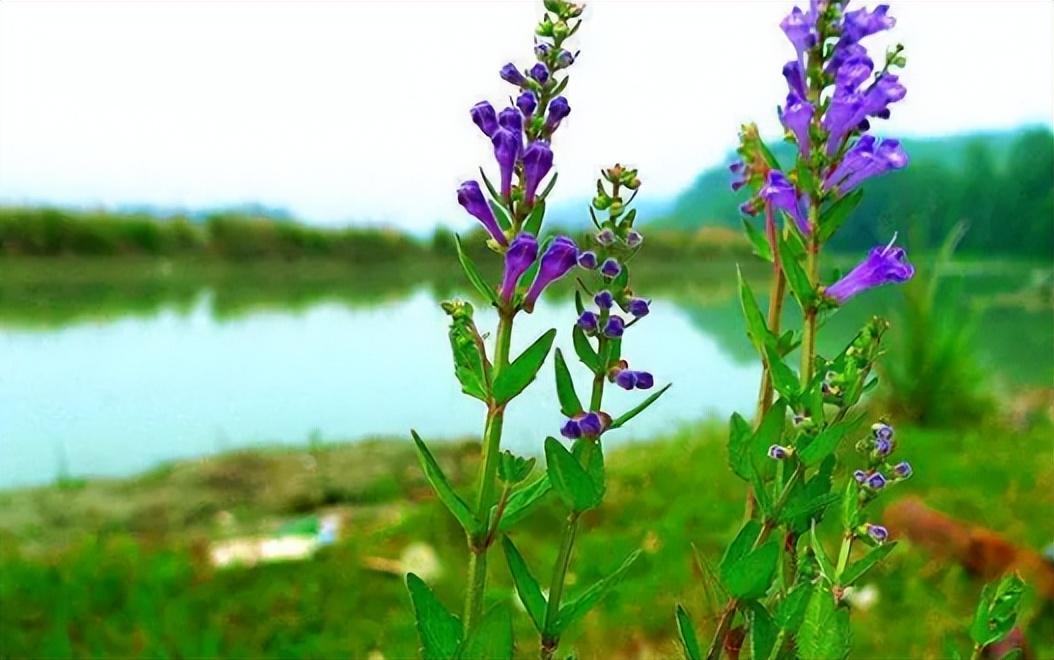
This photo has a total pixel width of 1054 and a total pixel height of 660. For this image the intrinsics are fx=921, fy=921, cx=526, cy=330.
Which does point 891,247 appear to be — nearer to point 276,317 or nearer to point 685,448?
point 685,448

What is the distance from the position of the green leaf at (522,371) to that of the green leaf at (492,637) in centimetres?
11

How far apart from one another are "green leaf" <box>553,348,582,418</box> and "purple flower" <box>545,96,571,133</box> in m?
0.12

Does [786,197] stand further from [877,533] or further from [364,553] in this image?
[364,553]

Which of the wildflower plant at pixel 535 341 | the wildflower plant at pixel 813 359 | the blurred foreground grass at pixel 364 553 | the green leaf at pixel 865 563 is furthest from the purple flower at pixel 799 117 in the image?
the blurred foreground grass at pixel 364 553

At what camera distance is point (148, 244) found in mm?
3393

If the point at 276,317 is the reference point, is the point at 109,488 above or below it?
below

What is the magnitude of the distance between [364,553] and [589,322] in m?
1.22

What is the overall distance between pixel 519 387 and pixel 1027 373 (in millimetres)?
3895

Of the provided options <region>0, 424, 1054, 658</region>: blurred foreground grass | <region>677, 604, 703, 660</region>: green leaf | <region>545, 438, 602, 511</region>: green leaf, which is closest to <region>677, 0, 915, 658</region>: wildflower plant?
<region>677, 604, 703, 660</region>: green leaf

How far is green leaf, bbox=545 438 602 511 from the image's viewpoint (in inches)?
18.3

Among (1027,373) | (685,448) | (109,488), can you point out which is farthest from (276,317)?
(1027,373)

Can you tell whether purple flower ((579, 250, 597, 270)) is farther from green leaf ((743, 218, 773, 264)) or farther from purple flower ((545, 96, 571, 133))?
green leaf ((743, 218, 773, 264))

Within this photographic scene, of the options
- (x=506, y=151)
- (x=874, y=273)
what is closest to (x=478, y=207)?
(x=506, y=151)

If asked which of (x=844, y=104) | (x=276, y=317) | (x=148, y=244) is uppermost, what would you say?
(x=844, y=104)
